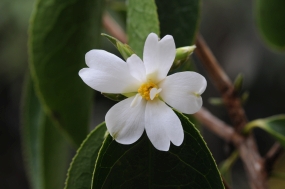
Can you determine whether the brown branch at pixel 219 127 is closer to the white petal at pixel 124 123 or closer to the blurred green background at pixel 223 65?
the white petal at pixel 124 123

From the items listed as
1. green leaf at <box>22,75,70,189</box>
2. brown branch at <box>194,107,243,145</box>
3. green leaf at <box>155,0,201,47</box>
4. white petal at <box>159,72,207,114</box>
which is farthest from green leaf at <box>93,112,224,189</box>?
green leaf at <box>22,75,70,189</box>

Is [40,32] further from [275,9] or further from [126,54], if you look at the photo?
[275,9]

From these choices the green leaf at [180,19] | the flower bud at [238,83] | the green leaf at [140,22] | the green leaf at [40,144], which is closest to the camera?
the green leaf at [140,22]

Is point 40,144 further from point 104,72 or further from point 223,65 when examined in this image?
point 223,65

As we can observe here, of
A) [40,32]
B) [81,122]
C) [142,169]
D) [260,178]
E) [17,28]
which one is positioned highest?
[40,32]

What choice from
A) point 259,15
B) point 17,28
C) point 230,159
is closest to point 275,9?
point 259,15

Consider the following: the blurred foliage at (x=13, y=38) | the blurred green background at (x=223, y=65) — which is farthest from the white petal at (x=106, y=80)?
the blurred foliage at (x=13, y=38)
